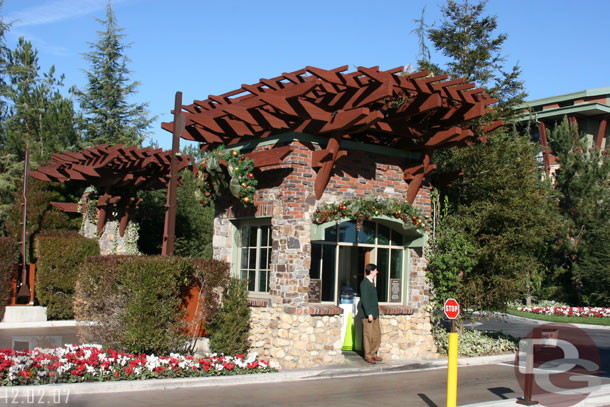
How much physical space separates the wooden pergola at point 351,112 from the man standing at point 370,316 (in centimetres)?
187

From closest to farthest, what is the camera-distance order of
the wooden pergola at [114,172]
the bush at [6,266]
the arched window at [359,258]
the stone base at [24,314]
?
1. the arched window at [359,258]
2. the wooden pergola at [114,172]
3. the bush at [6,266]
4. the stone base at [24,314]

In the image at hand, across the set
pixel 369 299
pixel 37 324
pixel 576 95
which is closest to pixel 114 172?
pixel 37 324

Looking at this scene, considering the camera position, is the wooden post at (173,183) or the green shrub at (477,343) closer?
the wooden post at (173,183)

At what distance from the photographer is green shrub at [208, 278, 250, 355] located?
10.2m

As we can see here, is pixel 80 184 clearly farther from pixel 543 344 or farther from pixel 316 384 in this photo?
pixel 543 344

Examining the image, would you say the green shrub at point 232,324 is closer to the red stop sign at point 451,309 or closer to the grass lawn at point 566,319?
the red stop sign at point 451,309

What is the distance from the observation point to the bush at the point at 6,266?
1580 cm

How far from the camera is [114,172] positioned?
54.7 ft

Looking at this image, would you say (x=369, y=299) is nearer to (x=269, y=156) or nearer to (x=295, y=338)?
(x=295, y=338)

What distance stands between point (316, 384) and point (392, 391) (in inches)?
47.6

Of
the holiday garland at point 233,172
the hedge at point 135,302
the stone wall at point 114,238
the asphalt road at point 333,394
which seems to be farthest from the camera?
the stone wall at point 114,238

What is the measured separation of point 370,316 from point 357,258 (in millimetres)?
1774

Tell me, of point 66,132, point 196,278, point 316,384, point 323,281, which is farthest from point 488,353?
point 66,132

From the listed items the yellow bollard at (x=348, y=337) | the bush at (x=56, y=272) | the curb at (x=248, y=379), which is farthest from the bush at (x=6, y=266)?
A: the yellow bollard at (x=348, y=337)
